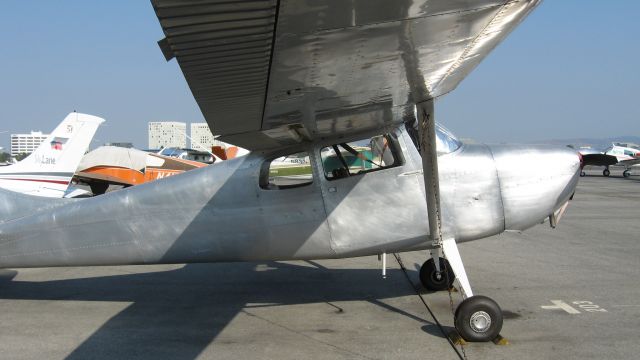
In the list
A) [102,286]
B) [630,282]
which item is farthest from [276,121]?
[630,282]

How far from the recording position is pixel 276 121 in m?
4.14

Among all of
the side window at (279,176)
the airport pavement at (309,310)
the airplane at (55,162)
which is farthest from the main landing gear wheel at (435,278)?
the airplane at (55,162)

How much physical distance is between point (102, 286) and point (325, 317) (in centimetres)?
327

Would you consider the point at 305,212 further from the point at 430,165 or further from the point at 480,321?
Result: the point at 480,321

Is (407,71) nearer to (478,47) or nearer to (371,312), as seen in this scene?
(478,47)

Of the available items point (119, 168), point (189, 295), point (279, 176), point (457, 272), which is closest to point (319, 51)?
point (279, 176)

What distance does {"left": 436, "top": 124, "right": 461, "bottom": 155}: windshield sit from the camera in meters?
5.00

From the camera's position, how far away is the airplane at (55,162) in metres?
12.4

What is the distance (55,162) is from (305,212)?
10102 millimetres

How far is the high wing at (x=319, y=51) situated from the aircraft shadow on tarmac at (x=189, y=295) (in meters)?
1.98

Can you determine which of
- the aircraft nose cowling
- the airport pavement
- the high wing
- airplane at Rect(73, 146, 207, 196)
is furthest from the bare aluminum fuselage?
airplane at Rect(73, 146, 207, 196)

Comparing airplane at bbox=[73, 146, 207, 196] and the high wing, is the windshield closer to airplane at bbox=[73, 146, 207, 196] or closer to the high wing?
the high wing

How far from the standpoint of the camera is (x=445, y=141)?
5.05 m

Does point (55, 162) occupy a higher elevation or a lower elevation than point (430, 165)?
higher
